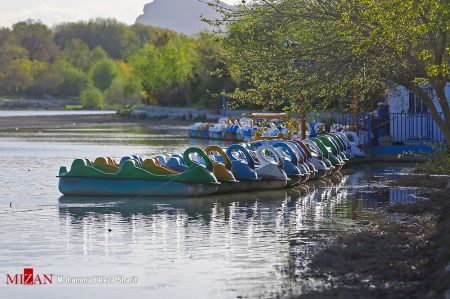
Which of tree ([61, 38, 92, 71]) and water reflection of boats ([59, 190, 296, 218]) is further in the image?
tree ([61, 38, 92, 71])

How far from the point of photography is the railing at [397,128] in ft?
123

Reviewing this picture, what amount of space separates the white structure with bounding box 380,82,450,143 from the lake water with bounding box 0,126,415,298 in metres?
6.34

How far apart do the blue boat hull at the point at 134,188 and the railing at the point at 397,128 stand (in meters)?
13.7

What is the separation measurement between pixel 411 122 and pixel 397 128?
0.70m

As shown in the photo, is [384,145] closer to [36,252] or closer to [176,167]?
[176,167]

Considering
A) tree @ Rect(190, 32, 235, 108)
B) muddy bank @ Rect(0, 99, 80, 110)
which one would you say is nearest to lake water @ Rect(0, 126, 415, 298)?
tree @ Rect(190, 32, 235, 108)

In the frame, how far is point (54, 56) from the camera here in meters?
194

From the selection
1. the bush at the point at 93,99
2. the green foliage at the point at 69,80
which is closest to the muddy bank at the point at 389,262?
the bush at the point at 93,99

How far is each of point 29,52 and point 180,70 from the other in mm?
103713

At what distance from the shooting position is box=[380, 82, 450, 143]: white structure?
3753 cm

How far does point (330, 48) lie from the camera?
22.8m

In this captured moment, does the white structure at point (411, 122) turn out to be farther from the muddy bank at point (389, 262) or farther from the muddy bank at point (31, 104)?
the muddy bank at point (31, 104)

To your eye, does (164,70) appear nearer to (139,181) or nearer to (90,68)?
(139,181)

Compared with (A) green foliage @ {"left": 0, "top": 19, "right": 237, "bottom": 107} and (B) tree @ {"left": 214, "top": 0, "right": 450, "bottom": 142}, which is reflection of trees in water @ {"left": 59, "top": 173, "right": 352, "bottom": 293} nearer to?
(B) tree @ {"left": 214, "top": 0, "right": 450, "bottom": 142}
